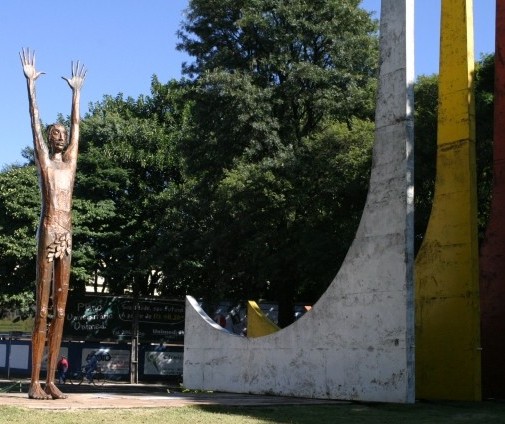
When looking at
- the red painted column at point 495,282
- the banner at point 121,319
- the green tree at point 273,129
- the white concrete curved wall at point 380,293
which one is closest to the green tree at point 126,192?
the banner at point 121,319

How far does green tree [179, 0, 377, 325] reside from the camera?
24344 millimetres

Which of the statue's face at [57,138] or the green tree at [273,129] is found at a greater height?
the green tree at [273,129]

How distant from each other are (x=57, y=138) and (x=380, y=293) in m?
5.61

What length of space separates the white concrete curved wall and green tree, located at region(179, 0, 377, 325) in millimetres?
9068

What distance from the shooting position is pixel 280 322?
27125 millimetres

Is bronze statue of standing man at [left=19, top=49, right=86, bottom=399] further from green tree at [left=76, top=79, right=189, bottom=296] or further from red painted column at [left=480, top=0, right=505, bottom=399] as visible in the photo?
green tree at [left=76, top=79, right=189, bottom=296]

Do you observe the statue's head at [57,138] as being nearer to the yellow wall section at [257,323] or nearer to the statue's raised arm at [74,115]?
the statue's raised arm at [74,115]

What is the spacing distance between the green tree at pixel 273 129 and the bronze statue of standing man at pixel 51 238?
12.8 m

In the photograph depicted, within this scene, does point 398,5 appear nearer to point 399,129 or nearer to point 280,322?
point 399,129

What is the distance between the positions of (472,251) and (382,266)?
5.93 feet

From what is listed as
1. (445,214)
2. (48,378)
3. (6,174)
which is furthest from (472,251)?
(6,174)

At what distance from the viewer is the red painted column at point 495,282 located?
14891 millimetres

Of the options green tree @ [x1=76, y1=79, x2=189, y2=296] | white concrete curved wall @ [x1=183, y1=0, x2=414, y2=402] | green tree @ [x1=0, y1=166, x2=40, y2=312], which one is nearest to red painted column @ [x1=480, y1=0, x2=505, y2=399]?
white concrete curved wall @ [x1=183, y1=0, x2=414, y2=402]

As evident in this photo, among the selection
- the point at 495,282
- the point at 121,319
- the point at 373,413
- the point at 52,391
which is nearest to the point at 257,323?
the point at 495,282
